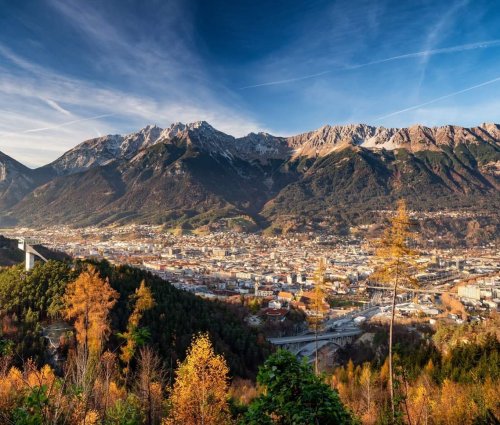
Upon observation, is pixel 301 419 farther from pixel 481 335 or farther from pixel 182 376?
pixel 481 335

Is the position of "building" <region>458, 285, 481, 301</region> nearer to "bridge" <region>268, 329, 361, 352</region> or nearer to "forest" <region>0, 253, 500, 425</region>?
"bridge" <region>268, 329, 361, 352</region>

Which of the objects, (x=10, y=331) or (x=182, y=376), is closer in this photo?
(x=182, y=376)

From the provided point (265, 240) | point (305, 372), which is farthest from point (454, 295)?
point (265, 240)

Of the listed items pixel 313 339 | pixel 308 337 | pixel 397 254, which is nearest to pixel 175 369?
pixel 397 254

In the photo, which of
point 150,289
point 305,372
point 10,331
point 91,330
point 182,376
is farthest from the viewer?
point 150,289

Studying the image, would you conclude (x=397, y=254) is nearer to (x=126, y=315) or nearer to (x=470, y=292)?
(x=126, y=315)
